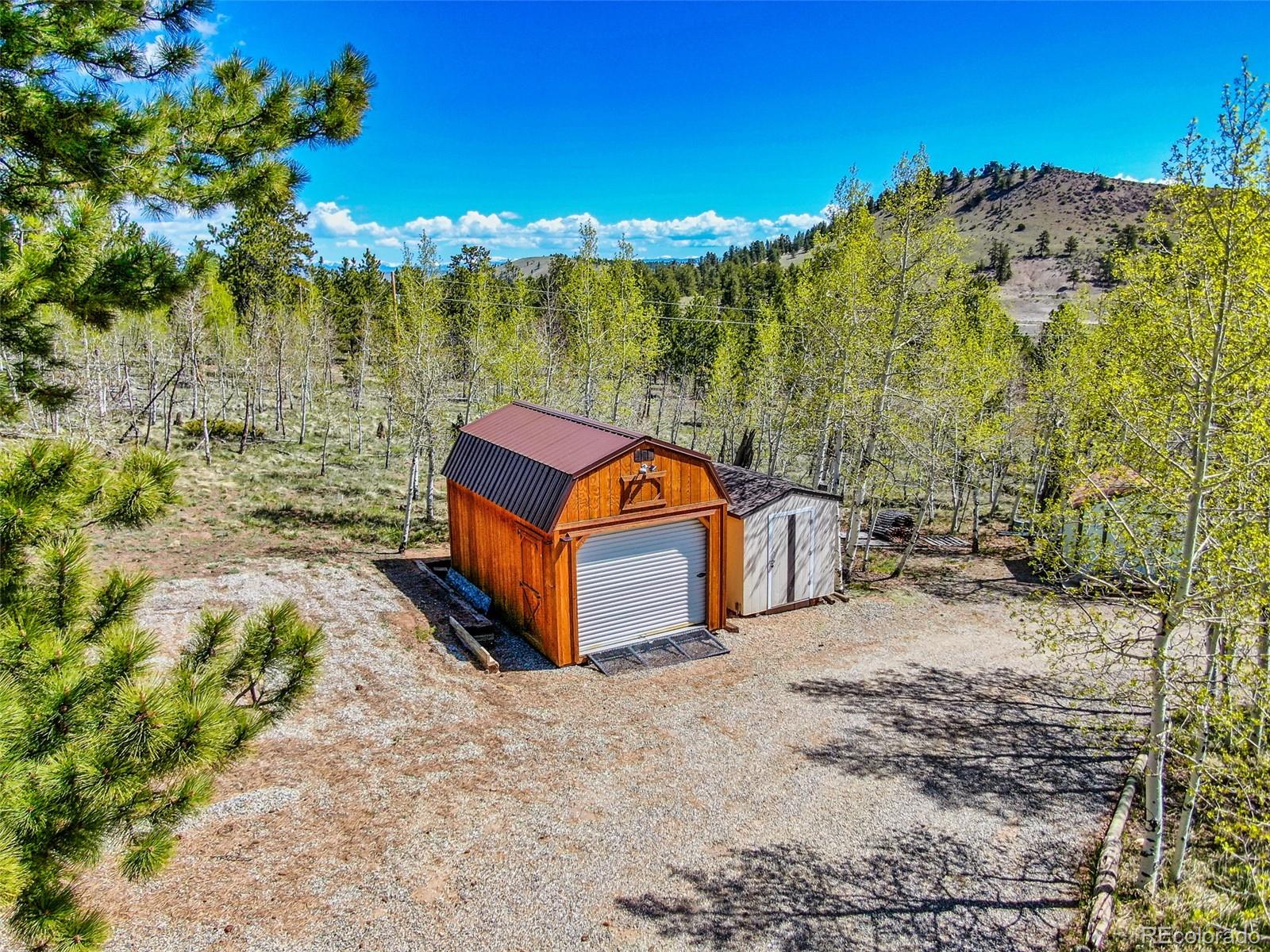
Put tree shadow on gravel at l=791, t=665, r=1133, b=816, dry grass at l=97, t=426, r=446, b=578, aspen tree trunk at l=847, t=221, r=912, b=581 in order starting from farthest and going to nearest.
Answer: aspen tree trunk at l=847, t=221, r=912, b=581
dry grass at l=97, t=426, r=446, b=578
tree shadow on gravel at l=791, t=665, r=1133, b=816

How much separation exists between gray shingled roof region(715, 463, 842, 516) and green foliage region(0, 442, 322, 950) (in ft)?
37.2

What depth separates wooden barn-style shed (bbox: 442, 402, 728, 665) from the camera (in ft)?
41.0

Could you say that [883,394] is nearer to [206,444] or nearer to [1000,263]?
[206,444]

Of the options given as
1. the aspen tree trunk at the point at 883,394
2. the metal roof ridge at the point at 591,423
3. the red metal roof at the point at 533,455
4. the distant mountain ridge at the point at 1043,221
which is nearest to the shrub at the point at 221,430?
the red metal roof at the point at 533,455

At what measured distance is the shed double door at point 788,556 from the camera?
15555 mm

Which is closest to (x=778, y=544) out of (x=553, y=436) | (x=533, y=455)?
(x=553, y=436)

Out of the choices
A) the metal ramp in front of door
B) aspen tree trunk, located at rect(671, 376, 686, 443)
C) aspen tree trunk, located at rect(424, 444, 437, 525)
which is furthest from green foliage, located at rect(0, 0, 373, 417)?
aspen tree trunk, located at rect(671, 376, 686, 443)

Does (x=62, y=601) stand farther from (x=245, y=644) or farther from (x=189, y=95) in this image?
(x=189, y=95)

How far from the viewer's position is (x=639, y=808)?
864 centimetres

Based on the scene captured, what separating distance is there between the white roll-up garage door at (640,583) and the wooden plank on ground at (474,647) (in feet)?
5.30

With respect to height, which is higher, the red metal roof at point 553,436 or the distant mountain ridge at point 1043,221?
the distant mountain ridge at point 1043,221

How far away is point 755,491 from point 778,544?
129 cm

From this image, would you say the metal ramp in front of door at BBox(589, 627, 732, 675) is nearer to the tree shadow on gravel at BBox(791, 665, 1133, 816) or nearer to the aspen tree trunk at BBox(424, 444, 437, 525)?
the tree shadow on gravel at BBox(791, 665, 1133, 816)

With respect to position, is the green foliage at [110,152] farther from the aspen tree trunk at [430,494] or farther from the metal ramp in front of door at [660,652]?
the aspen tree trunk at [430,494]
